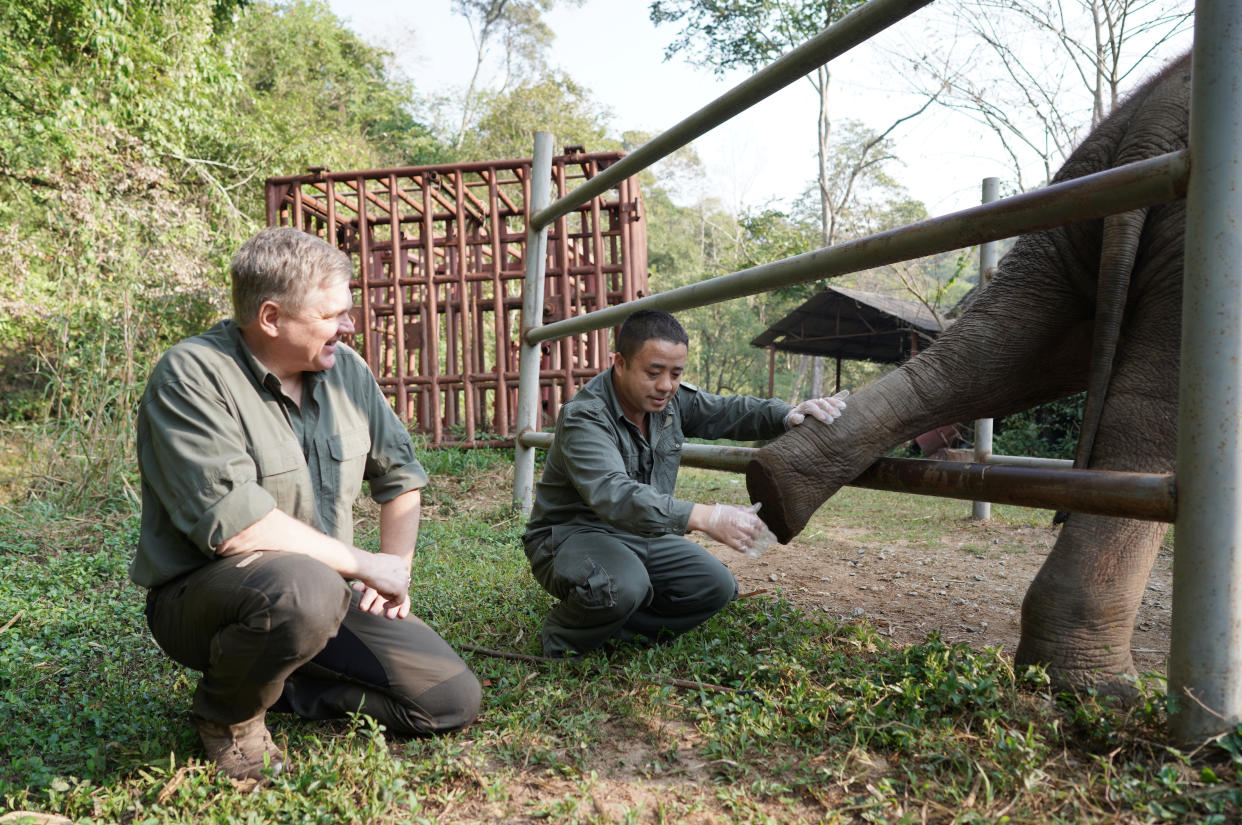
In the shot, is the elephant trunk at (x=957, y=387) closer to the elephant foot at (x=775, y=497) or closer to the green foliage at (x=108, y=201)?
the elephant foot at (x=775, y=497)

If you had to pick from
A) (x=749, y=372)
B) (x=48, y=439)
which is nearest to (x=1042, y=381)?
(x=48, y=439)

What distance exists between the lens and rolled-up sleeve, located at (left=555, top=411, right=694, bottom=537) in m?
2.28

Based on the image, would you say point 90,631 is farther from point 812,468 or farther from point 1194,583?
point 1194,583

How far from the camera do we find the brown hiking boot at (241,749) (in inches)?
76.2

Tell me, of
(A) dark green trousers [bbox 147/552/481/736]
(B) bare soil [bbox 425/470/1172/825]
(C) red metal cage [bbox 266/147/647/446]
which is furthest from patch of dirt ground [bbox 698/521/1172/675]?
(C) red metal cage [bbox 266/147/647/446]

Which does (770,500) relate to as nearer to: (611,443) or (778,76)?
(611,443)

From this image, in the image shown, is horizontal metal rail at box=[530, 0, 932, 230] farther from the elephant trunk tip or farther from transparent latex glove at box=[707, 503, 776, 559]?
transparent latex glove at box=[707, 503, 776, 559]

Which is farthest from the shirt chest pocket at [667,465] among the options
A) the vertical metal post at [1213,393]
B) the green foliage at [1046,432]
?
the green foliage at [1046,432]

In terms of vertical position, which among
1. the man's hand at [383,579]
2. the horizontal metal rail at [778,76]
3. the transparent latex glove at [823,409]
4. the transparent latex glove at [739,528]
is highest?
the horizontal metal rail at [778,76]

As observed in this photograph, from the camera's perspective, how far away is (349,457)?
Answer: 2.27m

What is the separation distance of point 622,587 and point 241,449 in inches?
45.3

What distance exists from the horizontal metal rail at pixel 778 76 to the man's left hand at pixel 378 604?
1745 millimetres

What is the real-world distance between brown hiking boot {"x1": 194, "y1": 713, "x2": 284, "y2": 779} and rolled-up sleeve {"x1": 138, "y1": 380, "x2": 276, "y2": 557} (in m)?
0.42

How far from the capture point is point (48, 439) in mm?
5391
